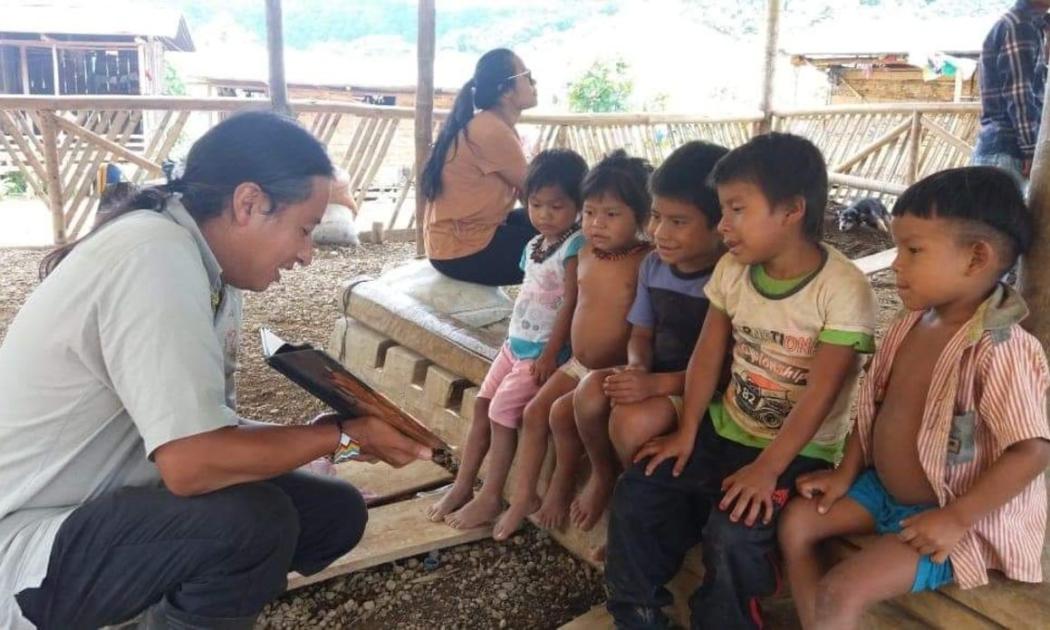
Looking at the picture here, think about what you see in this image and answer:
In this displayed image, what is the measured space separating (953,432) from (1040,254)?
451 mm

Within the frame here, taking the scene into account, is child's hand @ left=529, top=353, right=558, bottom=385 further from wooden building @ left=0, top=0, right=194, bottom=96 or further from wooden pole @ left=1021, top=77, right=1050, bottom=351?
wooden building @ left=0, top=0, right=194, bottom=96

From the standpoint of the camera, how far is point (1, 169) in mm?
10727

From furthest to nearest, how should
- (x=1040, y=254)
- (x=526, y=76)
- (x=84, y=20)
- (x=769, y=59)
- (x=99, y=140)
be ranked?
(x=84, y=20)
(x=769, y=59)
(x=99, y=140)
(x=526, y=76)
(x=1040, y=254)

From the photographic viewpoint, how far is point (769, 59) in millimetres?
9094

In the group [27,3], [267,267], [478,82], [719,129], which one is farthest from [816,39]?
[267,267]

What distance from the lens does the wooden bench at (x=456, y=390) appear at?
1527 mm

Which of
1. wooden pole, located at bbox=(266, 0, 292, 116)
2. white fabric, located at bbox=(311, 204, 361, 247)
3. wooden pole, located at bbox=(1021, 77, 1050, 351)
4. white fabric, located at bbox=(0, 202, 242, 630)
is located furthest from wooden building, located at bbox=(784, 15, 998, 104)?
white fabric, located at bbox=(0, 202, 242, 630)

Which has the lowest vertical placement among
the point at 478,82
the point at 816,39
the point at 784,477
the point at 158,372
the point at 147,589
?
the point at 147,589

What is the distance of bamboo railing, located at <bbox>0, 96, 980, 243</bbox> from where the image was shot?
7.14 metres

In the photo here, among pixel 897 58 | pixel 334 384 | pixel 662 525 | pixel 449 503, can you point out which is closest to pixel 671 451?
pixel 662 525

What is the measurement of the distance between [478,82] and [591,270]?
157 cm

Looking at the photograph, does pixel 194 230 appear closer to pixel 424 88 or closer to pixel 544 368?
pixel 544 368

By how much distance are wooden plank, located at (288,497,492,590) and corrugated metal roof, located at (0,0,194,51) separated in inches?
532

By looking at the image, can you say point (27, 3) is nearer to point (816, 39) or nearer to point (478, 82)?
point (816, 39)
